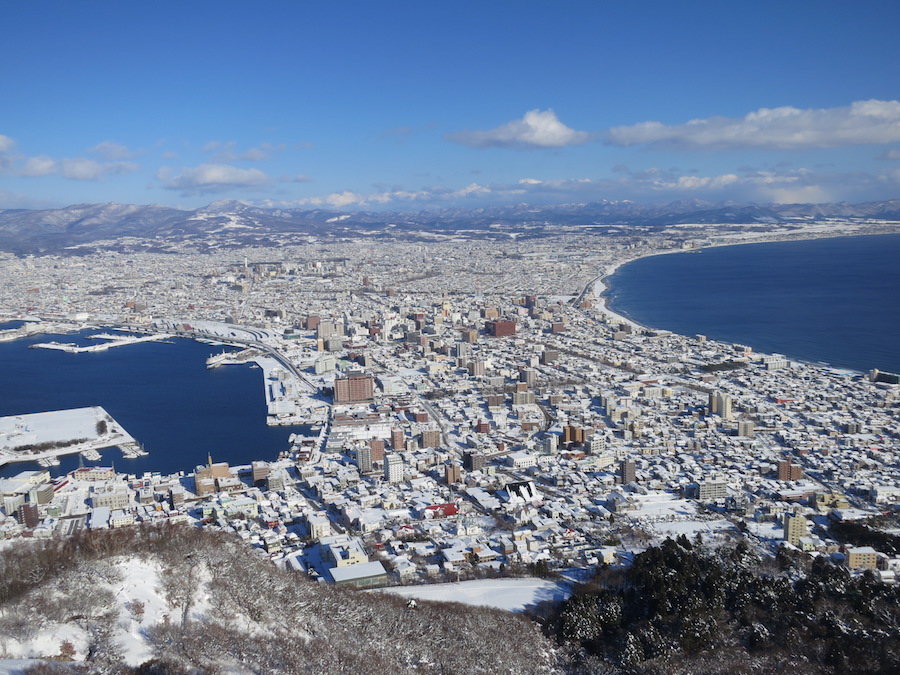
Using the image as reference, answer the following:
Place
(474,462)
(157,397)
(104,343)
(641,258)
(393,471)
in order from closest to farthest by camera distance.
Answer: (393,471) < (474,462) < (157,397) < (104,343) < (641,258)

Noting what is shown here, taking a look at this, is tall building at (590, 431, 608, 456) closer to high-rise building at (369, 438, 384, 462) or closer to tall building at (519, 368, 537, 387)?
high-rise building at (369, 438, 384, 462)

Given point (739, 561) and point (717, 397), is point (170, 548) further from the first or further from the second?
point (717, 397)

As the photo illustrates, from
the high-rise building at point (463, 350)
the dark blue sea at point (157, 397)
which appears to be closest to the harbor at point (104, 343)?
the dark blue sea at point (157, 397)

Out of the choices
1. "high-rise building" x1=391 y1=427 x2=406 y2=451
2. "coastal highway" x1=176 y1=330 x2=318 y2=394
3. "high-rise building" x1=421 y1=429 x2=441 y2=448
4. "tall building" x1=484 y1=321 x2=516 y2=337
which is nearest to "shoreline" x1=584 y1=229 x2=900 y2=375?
"tall building" x1=484 y1=321 x2=516 y2=337

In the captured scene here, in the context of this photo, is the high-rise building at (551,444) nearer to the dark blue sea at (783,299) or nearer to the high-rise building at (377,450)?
the high-rise building at (377,450)

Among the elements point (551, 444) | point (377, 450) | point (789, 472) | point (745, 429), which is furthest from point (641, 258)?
point (377, 450)

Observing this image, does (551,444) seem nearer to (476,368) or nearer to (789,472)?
(789,472)
